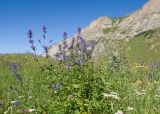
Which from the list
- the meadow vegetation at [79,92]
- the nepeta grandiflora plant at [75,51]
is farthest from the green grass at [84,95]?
the nepeta grandiflora plant at [75,51]

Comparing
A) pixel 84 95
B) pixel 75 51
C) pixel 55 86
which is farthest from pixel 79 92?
pixel 75 51

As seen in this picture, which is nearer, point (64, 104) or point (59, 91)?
point (64, 104)

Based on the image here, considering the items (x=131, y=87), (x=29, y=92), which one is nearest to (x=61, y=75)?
(x=29, y=92)

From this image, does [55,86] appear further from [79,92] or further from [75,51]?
[75,51]

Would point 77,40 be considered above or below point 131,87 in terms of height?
above

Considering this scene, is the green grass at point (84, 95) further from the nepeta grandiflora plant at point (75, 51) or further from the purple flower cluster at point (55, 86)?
the nepeta grandiflora plant at point (75, 51)

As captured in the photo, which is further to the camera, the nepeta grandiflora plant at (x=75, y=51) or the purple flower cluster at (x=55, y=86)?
the nepeta grandiflora plant at (x=75, y=51)

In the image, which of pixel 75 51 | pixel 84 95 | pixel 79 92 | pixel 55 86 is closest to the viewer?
pixel 79 92

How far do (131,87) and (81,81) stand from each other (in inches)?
73.0

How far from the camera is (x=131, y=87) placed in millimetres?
10102

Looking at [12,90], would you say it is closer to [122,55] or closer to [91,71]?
[91,71]

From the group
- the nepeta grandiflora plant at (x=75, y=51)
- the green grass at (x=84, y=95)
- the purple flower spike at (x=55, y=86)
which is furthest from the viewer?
the nepeta grandiflora plant at (x=75, y=51)

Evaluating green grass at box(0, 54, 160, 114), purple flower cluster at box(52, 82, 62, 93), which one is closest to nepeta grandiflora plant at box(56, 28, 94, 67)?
green grass at box(0, 54, 160, 114)

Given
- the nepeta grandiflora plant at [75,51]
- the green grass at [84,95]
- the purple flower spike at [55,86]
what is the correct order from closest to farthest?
1. the green grass at [84,95]
2. the purple flower spike at [55,86]
3. the nepeta grandiflora plant at [75,51]
